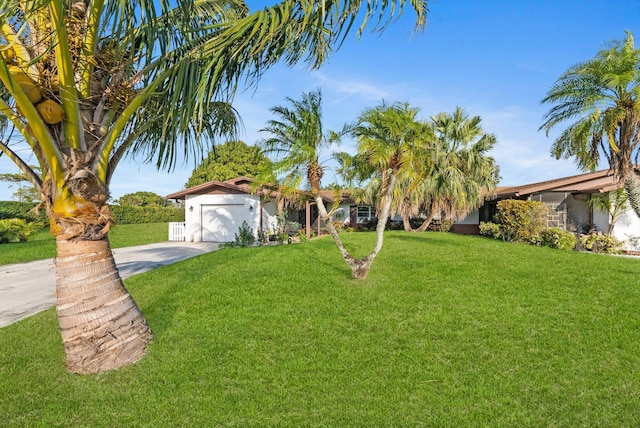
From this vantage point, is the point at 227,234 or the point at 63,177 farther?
the point at 227,234

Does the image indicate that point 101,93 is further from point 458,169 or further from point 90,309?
point 458,169

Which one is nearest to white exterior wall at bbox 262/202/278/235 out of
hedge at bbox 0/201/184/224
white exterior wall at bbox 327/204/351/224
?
white exterior wall at bbox 327/204/351/224

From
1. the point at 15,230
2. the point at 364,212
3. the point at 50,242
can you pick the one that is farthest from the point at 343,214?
the point at 15,230

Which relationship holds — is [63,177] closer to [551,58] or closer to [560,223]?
[551,58]

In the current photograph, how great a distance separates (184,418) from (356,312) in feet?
11.0

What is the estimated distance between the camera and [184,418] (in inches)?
123

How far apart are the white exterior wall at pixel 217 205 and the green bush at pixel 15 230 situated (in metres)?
7.08

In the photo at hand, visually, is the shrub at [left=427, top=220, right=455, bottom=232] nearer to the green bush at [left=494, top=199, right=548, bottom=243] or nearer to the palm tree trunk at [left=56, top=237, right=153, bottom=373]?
the green bush at [left=494, top=199, right=548, bottom=243]

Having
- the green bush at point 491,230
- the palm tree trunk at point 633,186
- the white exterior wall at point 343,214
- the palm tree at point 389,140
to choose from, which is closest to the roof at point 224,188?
the green bush at point 491,230

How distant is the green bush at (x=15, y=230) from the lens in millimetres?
16703

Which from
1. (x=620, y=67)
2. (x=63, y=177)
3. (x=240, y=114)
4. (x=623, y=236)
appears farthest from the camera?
(x=623, y=236)

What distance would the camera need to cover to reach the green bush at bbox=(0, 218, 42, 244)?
54.8 feet

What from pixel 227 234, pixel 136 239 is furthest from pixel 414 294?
pixel 136 239

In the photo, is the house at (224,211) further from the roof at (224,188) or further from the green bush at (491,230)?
the green bush at (491,230)
